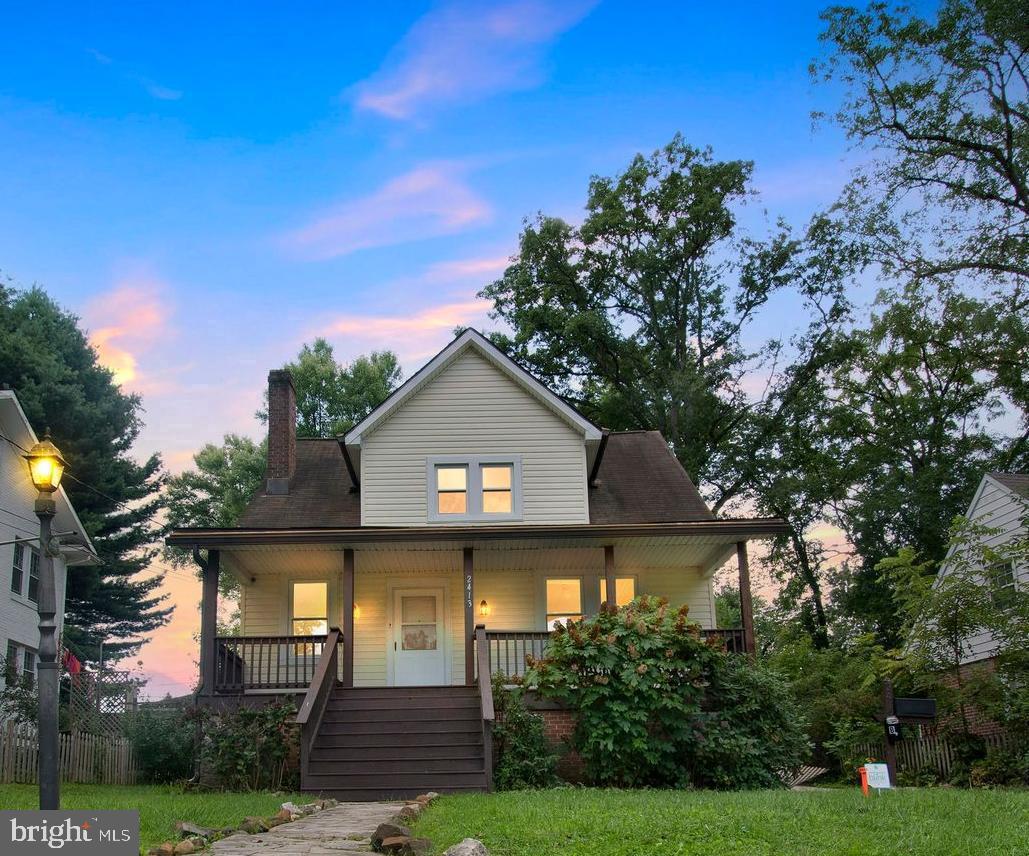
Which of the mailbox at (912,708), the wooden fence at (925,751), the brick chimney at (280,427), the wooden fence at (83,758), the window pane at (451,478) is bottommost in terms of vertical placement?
the wooden fence at (925,751)

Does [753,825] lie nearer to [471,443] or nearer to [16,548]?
[471,443]

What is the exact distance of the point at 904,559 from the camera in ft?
70.3

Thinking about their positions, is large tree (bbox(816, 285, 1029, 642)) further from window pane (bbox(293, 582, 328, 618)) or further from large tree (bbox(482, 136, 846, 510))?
window pane (bbox(293, 582, 328, 618))

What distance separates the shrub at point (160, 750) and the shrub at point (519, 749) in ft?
20.3

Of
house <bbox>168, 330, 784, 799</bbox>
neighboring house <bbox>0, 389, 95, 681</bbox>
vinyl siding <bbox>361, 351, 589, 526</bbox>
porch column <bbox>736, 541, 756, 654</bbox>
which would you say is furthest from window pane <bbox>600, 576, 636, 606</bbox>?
neighboring house <bbox>0, 389, 95, 681</bbox>

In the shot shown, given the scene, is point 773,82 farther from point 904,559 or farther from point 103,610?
point 103,610

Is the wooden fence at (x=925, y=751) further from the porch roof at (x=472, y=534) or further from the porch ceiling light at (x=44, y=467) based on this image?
the porch ceiling light at (x=44, y=467)

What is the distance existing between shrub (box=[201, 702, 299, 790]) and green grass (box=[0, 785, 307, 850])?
639mm

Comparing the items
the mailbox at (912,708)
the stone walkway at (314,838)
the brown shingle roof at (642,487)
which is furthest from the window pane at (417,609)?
the mailbox at (912,708)

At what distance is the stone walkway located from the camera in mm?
8625

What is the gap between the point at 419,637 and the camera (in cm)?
2170

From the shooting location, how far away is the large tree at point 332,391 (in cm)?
4447

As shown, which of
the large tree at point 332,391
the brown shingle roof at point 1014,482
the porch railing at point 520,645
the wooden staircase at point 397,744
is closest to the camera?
the wooden staircase at point 397,744

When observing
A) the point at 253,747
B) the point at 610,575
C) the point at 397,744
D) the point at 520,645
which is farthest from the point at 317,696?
the point at 610,575
